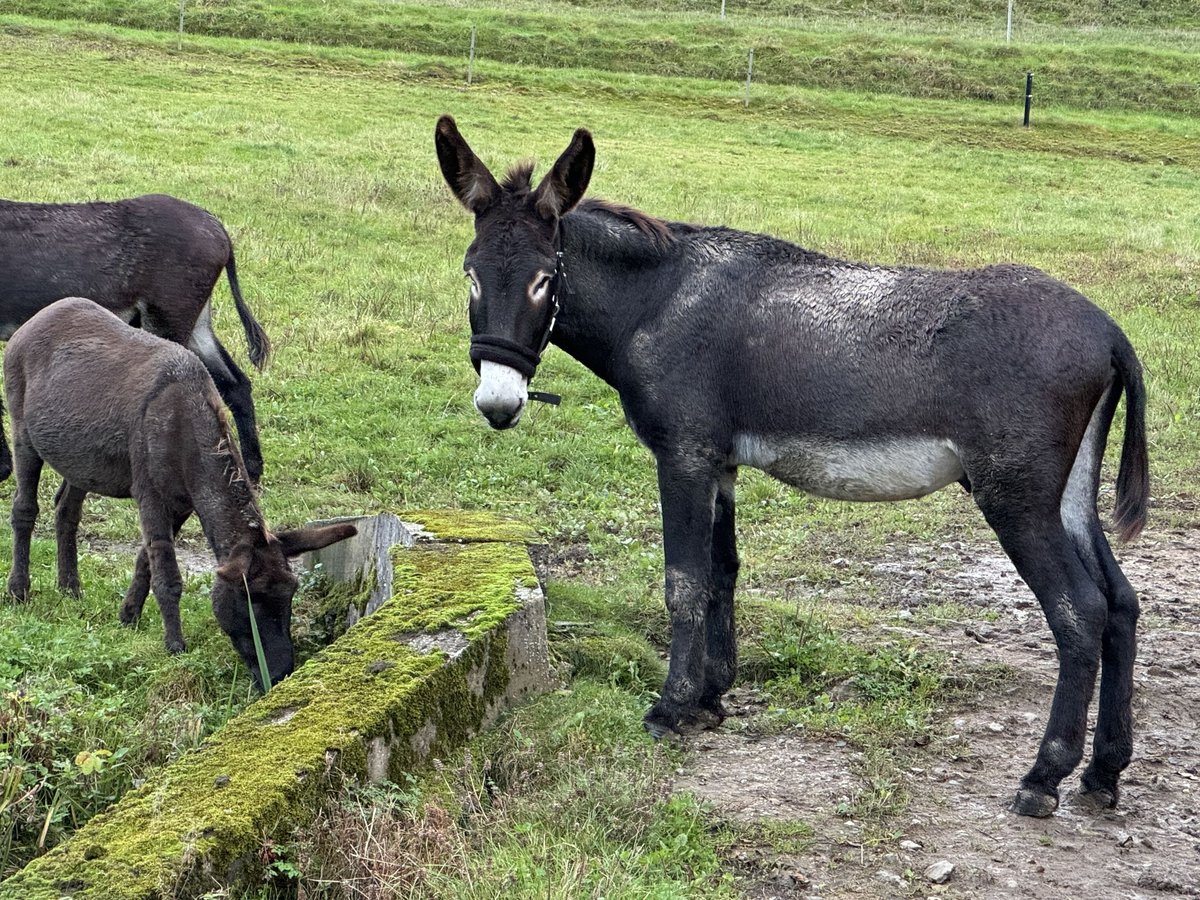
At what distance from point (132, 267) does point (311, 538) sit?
16.2ft

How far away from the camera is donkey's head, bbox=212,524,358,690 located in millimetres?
5926

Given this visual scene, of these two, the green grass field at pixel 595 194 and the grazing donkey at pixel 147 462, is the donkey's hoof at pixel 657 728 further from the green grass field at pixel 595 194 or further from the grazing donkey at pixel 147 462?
the grazing donkey at pixel 147 462

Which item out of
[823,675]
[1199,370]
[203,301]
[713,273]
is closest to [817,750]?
[823,675]

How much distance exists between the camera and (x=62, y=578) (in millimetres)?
7207

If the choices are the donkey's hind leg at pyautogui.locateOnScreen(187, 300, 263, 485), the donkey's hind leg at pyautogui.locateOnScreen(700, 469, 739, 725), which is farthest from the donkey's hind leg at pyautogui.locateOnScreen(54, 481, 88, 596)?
the donkey's hind leg at pyautogui.locateOnScreen(700, 469, 739, 725)

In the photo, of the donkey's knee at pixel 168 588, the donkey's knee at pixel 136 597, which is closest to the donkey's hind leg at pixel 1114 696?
the donkey's knee at pixel 168 588

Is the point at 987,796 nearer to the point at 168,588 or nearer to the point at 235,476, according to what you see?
the point at 235,476

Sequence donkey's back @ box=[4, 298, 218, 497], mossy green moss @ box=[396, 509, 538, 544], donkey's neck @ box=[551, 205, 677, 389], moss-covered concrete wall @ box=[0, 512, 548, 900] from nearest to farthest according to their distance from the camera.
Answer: moss-covered concrete wall @ box=[0, 512, 548, 900] → donkey's neck @ box=[551, 205, 677, 389] → donkey's back @ box=[4, 298, 218, 497] → mossy green moss @ box=[396, 509, 538, 544]

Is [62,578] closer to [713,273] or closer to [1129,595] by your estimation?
[713,273]

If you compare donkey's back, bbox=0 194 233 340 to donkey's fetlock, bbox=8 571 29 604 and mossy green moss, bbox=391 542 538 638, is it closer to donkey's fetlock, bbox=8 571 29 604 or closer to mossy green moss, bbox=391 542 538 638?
donkey's fetlock, bbox=8 571 29 604

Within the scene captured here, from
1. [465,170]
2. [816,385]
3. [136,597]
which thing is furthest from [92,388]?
[816,385]

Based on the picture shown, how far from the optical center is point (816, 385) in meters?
5.44

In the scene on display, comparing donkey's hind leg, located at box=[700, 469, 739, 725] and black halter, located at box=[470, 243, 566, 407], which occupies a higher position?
black halter, located at box=[470, 243, 566, 407]

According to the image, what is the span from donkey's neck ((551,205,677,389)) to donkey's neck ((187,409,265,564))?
1784 mm
